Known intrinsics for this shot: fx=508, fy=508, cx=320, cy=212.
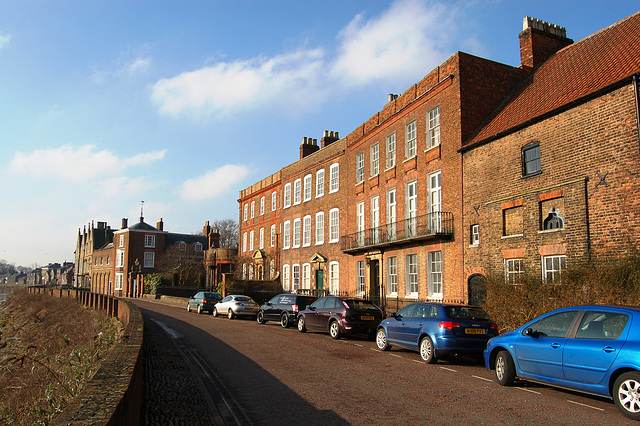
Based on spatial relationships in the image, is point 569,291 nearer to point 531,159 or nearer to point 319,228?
point 531,159

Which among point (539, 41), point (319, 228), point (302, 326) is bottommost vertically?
point (302, 326)

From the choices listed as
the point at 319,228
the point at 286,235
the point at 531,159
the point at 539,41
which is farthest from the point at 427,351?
the point at 286,235

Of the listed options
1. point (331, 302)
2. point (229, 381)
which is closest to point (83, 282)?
point (331, 302)

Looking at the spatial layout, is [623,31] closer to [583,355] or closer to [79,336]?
[583,355]

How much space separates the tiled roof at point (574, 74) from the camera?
16.3 m

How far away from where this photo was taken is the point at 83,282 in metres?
95.0

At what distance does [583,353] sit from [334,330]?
10.6 meters

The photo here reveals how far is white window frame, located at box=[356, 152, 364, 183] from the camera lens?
30.2 meters

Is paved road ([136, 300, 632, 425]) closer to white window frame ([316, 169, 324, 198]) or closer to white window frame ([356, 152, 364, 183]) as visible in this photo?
white window frame ([356, 152, 364, 183])

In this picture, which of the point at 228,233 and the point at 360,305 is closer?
the point at 360,305

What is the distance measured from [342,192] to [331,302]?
14723 millimetres

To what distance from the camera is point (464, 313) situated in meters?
12.4

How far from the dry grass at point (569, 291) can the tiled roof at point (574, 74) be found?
556cm

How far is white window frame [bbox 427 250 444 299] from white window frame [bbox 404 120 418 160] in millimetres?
5181
